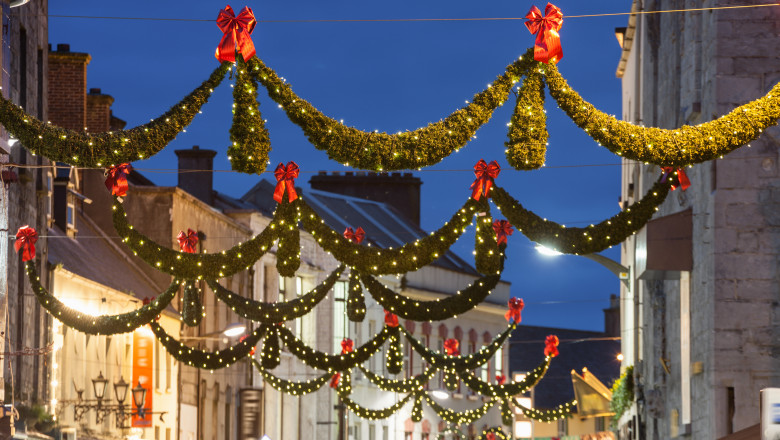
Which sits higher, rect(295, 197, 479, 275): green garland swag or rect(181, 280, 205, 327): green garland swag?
rect(295, 197, 479, 275): green garland swag

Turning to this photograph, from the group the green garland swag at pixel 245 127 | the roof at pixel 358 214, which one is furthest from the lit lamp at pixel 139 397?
the roof at pixel 358 214

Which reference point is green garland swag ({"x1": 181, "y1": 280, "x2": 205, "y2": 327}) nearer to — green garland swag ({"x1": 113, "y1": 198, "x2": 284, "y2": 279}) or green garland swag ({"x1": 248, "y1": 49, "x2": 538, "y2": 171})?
green garland swag ({"x1": 113, "y1": 198, "x2": 284, "y2": 279})

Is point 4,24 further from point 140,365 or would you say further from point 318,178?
point 318,178

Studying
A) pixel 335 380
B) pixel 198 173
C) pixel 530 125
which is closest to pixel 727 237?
pixel 530 125

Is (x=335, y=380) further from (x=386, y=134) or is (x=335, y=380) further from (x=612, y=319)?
(x=612, y=319)

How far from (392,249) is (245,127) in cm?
362

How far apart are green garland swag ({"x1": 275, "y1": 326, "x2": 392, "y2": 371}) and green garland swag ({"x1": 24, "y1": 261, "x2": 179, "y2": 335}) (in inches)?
125

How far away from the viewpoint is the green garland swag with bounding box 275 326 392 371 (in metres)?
25.3

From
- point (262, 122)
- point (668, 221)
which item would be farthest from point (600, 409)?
point (262, 122)

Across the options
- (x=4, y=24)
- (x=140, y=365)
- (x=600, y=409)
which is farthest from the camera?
(x=600, y=409)

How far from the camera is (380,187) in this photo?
2421 inches

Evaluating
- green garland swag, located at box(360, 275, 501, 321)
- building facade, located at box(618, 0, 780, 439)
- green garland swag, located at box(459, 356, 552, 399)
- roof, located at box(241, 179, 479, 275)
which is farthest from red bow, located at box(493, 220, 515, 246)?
roof, located at box(241, 179, 479, 275)

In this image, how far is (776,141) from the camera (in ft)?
60.6

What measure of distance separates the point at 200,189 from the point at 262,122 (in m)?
28.8
